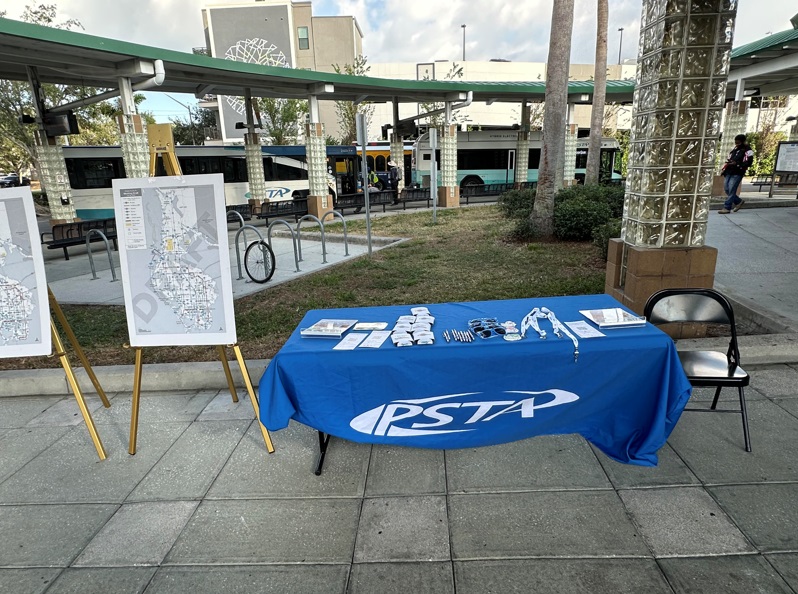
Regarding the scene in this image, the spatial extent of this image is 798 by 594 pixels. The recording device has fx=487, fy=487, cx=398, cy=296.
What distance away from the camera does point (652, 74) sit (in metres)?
4.62

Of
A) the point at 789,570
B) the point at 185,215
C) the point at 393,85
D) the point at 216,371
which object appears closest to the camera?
the point at 789,570

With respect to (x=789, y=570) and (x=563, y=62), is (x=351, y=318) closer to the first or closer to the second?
(x=789, y=570)

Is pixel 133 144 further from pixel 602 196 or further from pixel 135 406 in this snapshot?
pixel 602 196

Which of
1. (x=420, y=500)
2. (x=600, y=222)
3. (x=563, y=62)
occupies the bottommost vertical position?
(x=420, y=500)

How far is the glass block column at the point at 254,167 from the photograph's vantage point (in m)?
19.2

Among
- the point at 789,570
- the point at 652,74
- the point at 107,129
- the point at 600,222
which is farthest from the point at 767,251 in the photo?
the point at 107,129

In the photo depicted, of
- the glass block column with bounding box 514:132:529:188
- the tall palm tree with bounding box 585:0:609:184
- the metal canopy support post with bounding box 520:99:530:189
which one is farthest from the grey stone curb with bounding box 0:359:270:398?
the glass block column with bounding box 514:132:529:188

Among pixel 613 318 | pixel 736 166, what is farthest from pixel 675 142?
pixel 736 166

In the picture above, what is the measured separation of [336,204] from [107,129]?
23640 mm

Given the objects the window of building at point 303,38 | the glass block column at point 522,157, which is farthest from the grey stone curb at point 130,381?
the window of building at point 303,38

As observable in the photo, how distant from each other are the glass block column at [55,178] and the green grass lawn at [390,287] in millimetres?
10061

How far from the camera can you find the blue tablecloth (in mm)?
2809

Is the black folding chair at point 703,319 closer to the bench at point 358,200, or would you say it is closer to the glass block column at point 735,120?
the bench at point 358,200

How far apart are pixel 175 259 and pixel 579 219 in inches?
348
